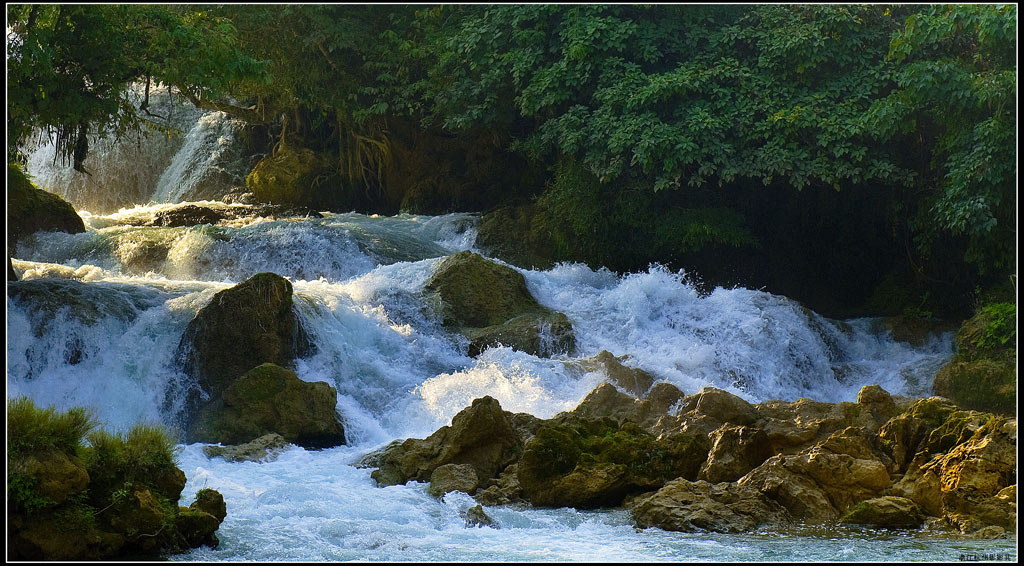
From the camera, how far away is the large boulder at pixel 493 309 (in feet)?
46.9

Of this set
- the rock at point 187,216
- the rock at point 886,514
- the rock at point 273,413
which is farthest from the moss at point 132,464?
the rock at point 187,216

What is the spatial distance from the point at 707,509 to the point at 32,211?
48.7 ft

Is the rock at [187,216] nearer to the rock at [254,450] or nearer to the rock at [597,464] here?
the rock at [254,450]

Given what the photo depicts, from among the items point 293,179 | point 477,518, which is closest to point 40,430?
point 477,518

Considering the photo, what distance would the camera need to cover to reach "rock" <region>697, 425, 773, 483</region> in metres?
8.45

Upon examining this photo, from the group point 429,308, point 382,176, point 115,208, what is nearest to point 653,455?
point 429,308

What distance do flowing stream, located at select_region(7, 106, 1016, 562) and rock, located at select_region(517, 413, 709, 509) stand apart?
23 centimetres

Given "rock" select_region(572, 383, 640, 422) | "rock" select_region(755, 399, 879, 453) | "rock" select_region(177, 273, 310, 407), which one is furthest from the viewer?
"rock" select_region(177, 273, 310, 407)

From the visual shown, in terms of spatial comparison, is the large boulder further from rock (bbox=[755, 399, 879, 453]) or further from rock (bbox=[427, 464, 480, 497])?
rock (bbox=[427, 464, 480, 497])

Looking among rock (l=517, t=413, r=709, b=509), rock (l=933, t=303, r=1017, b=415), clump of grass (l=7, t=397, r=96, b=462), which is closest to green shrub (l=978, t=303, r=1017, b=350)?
rock (l=933, t=303, r=1017, b=415)

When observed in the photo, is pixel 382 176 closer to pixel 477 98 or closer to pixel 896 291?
pixel 477 98

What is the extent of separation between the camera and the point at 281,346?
41.2 ft

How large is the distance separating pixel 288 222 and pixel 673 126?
22.1ft

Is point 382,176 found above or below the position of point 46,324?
above
